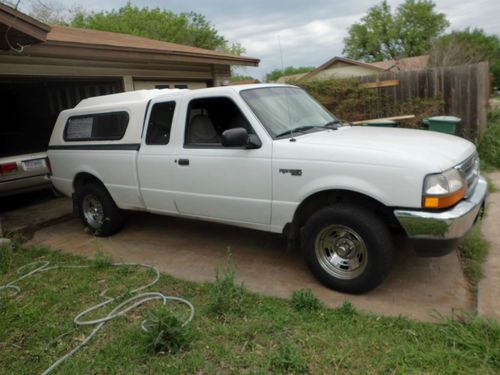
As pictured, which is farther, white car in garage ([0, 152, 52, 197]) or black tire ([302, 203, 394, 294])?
white car in garage ([0, 152, 52, 197])

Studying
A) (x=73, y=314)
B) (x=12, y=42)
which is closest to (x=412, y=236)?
(x=73, y=314)

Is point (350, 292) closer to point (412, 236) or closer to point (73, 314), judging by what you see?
point (412, 236)

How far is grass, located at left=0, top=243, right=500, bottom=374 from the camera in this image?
285 cm

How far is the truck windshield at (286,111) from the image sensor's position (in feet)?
13.8

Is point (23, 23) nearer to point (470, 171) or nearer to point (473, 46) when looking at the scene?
point (470, 171)

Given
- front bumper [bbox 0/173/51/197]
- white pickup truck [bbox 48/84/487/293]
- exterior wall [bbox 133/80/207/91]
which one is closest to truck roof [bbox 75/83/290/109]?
white pickup truck [bbox 48/84/487/293]

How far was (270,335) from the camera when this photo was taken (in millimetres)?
3240

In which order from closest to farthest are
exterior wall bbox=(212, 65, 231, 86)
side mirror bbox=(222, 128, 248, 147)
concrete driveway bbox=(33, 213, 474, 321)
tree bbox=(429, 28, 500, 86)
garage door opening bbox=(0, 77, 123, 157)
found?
concrete driveway bbox=(33, 213, 474, 321), side mirror bbox=(222, 128, 248, 147), garage door opening bbox=(0, 77, 123, 157), exterior wall bbox=(212, 65, 231, 86), tree bbox=(429, 28, 500, 86)

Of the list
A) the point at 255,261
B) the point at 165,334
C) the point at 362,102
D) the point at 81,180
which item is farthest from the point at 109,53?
the point at 165,334

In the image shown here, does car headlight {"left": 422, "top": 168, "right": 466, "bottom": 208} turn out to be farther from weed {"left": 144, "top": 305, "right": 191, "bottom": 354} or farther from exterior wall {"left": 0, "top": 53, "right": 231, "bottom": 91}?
exterior wall {"left": 0, "top": 53, "right": 231, "bottom": 91}

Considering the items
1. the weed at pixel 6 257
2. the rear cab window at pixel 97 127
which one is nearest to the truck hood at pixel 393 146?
the rear cab window at pixel 97 127

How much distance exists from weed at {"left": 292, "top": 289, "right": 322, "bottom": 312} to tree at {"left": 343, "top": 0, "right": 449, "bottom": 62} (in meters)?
58.8

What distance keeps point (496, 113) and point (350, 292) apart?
28.9 feet

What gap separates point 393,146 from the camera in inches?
140
